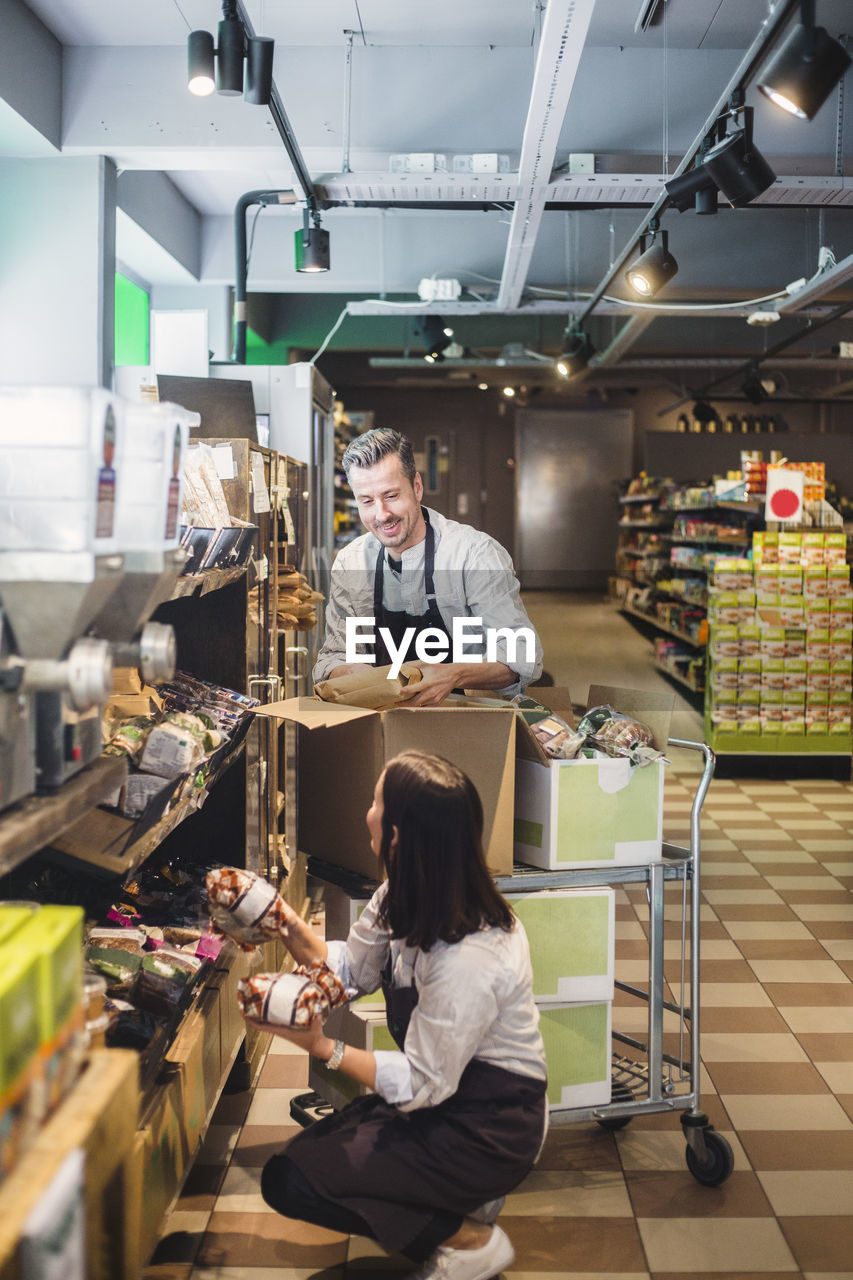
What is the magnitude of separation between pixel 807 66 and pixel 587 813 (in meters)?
2.29

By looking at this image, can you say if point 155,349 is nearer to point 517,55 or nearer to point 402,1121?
point 517,55

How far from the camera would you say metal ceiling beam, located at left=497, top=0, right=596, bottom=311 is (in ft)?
11.0

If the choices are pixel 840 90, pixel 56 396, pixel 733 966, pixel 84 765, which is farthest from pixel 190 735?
pixel 840 90

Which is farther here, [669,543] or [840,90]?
[669,543]

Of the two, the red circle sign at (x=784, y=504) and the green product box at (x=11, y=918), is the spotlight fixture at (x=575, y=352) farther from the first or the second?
the green product box at (x=11, y=918)

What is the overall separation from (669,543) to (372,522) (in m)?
10.5

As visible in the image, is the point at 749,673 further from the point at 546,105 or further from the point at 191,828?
the point at 191,828

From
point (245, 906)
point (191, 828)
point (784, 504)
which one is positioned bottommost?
point (191, 828)

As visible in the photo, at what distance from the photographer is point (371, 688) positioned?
2.50 m

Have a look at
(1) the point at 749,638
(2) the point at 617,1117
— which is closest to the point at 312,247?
(1) the point at 749,638

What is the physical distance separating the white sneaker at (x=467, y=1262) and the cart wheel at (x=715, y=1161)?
2.29 feet

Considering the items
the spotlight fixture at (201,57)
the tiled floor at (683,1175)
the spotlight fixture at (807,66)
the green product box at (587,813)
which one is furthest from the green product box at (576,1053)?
the spotlight fixture at (201,57)

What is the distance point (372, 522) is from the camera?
3.07m

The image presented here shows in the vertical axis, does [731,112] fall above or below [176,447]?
above
